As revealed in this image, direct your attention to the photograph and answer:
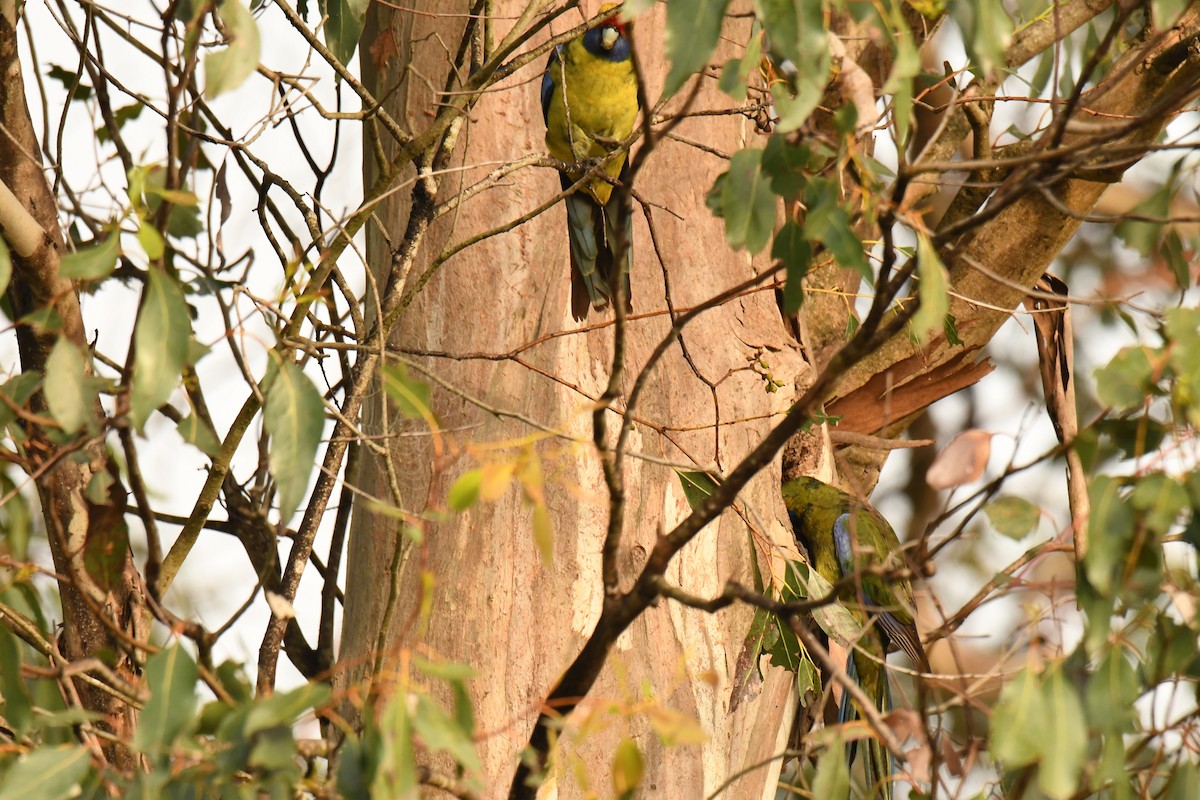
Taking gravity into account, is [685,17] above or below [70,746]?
above

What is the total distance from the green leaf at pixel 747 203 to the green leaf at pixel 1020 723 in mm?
554

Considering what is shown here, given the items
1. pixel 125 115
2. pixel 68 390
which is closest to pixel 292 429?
pixel 68 390

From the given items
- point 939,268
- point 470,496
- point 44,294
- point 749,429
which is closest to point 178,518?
point 44,294

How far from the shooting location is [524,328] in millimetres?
2404

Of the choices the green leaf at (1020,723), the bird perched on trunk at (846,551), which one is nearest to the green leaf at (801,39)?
the green leaf at (1020,723)

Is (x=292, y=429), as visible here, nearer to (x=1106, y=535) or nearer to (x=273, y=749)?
(x=273, y=749)

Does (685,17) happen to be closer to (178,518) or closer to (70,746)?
(70,746)

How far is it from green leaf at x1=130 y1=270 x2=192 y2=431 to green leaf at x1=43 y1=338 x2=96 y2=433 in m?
0.12

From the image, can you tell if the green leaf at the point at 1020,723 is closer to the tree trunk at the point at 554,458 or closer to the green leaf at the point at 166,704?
the green leaf at the point at 166,704

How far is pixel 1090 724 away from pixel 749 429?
1503 mm

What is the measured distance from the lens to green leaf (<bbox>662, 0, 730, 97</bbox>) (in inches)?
45.0

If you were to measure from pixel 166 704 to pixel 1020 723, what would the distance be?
2.72 feet

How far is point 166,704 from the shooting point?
3.67 ft

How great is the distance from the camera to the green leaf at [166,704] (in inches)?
43.4
